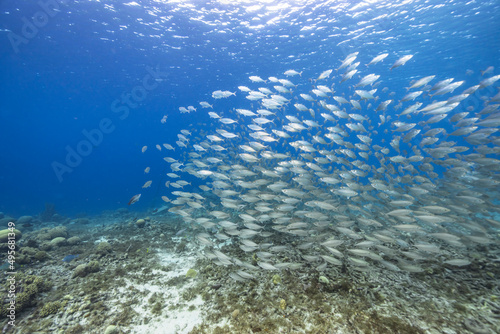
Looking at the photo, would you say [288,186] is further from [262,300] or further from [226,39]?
[226,39]

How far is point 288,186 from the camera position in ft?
24.2

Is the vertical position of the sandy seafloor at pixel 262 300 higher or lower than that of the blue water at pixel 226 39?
lower

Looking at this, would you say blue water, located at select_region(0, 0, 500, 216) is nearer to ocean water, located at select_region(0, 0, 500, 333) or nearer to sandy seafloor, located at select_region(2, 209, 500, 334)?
ocean water, located at select_region(0, 0, 500, 333)

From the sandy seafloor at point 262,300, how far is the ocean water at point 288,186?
0.13 ft

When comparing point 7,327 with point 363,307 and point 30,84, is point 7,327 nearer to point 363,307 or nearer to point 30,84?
point 363,307

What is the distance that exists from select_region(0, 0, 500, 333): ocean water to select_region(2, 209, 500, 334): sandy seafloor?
0.04 meters

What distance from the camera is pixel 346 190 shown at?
609 cm

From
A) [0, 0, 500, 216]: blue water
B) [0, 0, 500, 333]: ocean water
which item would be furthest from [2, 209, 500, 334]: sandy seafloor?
[0, 0, 500, 216]: blue water

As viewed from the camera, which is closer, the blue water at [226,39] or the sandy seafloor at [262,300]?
the sandy seafloor at [262,300]

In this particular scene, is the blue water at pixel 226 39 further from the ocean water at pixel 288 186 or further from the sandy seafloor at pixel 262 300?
the sandy seafloor at pixel 262 300


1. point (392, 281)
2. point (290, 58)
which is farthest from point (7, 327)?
point (290, 58)

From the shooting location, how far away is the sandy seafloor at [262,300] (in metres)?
3.59

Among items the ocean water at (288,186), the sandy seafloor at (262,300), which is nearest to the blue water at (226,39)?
the ocean water at (288,186)

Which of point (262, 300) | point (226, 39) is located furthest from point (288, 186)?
point (226, 39)
